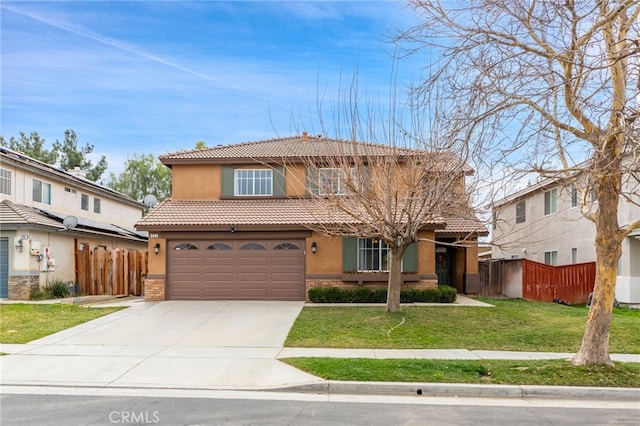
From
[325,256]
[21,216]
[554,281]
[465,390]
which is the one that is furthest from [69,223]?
[554,281]

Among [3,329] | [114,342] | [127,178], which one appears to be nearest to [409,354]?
[114,342]

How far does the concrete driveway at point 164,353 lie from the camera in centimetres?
850

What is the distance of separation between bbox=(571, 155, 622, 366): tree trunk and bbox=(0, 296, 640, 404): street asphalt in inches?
40.2

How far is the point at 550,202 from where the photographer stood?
24609mm

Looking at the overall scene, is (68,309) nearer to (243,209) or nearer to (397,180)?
(243,209)

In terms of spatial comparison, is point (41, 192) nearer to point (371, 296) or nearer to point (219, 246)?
point (219, 246)

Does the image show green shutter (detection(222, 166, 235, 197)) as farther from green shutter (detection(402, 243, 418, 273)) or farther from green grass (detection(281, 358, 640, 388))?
green grass (detection(281, 358, 640, 388))

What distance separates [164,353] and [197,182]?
429 inches

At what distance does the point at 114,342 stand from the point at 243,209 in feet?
27.9

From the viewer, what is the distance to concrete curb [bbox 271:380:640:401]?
792 centimetres

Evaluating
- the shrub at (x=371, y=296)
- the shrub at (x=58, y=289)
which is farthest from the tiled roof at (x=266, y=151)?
the shrub at (x=58, y=289)

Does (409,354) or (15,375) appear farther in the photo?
(409,354)

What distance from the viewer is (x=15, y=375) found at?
8.72m

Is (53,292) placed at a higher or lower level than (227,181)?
lower
